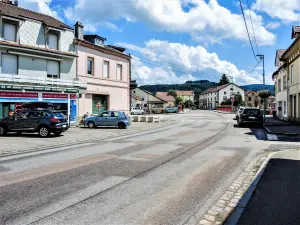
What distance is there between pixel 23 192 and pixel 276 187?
5394 mm

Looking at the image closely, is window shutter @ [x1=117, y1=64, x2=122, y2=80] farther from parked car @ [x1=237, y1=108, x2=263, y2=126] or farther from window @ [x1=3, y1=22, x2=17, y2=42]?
parked car @ [x1=237, y1=108, x2=263, y2=126]

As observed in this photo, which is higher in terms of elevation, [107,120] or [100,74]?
[100,74]

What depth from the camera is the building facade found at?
869 inches

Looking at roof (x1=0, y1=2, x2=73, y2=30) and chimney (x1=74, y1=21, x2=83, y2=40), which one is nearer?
roof (x1=0, y1=2, x2=73, y2=30)

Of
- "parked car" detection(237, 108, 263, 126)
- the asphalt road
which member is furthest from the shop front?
"parked car" detection(237, 108, 263, 126)

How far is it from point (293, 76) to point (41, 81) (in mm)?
22931

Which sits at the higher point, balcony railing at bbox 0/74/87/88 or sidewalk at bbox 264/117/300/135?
balcony railing at bbox 0/74/87/88

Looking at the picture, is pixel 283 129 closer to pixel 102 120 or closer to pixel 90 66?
pixel 102 120

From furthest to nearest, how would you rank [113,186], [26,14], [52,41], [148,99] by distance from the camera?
[148,99]
[52,41]
[26,14]
[113,186]

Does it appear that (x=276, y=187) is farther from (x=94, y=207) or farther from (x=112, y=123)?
(x=112, y=123)

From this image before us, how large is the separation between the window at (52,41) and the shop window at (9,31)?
3.05 metres

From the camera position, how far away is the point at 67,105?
2600 centimetres

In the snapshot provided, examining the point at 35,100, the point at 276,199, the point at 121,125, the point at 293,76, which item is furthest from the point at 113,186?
the point at 293,76

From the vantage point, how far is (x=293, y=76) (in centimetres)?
2891
